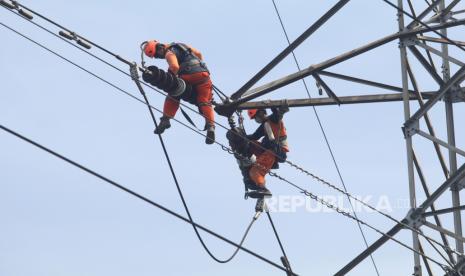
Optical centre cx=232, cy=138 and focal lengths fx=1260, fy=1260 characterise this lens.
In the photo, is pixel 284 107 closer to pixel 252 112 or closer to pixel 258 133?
pixel 252 112

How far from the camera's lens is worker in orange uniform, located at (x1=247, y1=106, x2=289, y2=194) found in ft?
53.1

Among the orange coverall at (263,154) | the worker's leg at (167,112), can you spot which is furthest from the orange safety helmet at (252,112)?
the worker's leg at (167,112)

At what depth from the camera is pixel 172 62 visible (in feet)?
49.4

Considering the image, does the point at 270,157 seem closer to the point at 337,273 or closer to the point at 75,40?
the point at 337,273

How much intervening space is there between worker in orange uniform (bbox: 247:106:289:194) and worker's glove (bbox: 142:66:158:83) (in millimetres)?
2172

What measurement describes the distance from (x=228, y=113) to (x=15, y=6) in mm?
4303

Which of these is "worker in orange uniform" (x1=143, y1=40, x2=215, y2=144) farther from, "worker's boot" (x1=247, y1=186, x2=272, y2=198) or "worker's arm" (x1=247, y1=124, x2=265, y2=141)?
"worker's boot" (x1=247, y1=186, x2=272, y2=198)

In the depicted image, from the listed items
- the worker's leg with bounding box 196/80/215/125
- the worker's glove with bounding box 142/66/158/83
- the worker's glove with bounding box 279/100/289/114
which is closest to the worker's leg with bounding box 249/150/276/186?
the worker's glove with bounding box 279/100/289/114

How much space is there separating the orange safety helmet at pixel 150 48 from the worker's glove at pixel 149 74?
685 mm

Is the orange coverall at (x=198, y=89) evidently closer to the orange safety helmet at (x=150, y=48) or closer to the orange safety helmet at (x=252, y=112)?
the orange safety helmet at (x=150, y=48)

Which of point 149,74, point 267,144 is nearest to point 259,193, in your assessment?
point 267,144

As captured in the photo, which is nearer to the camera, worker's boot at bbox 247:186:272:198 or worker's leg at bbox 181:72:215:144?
worker's leg at bbox 181:72:215:144

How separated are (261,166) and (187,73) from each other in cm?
166

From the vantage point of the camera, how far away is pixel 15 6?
12.1 m
